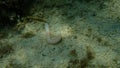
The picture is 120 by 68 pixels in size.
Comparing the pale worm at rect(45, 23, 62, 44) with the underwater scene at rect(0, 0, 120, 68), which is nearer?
the underwater scene at rect(0, 0, 120, 68)

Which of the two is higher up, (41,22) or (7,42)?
(41,22)

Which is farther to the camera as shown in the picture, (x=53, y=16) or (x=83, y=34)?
(x=53, y=16)

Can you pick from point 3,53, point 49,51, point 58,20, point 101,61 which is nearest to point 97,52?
point 101,61

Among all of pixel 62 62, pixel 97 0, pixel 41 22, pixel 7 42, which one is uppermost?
pixel 97 0

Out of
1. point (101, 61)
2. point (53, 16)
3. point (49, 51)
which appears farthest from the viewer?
point (53, 16)

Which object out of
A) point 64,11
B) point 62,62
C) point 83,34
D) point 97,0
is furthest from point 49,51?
point 97,0

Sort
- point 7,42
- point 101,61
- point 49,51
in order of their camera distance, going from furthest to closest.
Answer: point 7,42, point 49,51, point 101,61

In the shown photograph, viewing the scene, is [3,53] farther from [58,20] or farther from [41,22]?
[58,20]

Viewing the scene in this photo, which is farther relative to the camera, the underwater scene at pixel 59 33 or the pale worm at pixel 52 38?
the pale worm at pixel 52 38
